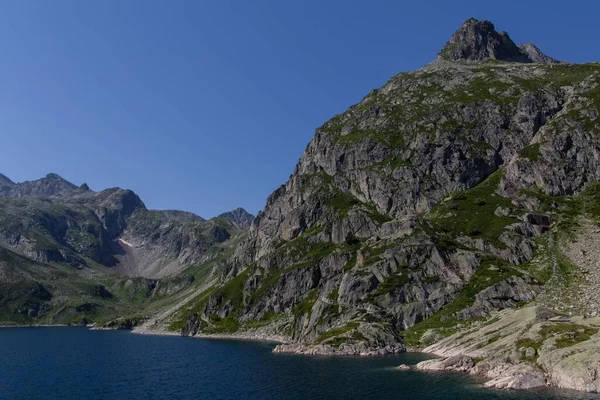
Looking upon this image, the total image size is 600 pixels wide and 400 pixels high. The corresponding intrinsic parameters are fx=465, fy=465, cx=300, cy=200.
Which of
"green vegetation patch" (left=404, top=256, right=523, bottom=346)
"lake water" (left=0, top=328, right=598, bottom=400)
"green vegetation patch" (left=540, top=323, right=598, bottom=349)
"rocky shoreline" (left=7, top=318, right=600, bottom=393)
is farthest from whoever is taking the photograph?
"green vegetation patch" (left=404, top=256, right=523, bottom=346)

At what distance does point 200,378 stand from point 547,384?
7468 cm

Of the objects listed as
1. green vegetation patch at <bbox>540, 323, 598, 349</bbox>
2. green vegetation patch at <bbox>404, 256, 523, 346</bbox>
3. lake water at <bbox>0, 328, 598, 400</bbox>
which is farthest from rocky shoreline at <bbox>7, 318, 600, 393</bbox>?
green vegetation patch at <bbox>404, 256, 523, 346</bbox>

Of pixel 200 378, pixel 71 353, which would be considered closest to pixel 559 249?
pixel 200 378

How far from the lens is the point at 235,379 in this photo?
10800 centimetres

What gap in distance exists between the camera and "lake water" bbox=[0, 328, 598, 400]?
3383 inches

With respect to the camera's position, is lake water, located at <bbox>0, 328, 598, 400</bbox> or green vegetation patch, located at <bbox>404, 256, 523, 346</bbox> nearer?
lake water, located at <bbox>0, 328, 598, 400</bbox>

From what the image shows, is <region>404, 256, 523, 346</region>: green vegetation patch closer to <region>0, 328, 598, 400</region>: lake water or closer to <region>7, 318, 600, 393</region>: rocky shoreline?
<region>7, 318, 600, 393</region>: rocky shoreline

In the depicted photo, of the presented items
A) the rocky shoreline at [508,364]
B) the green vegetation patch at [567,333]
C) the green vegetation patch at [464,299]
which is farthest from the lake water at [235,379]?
the green vegetation patch at [464,299]

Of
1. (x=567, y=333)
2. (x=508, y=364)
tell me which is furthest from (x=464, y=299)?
(x=508, y=364)

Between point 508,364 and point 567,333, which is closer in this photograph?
point 508,364

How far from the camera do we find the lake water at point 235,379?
85.9 meters

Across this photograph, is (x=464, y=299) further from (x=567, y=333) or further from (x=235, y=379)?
(x=235, y=379)

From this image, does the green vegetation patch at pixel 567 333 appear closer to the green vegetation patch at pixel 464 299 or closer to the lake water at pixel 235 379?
the lake water at pixel 235 379

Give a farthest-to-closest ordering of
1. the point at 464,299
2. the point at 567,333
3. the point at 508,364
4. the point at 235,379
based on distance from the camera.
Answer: the point at 464,299 < the point at 235,379 < the point at 567,333 < the point at 508,364
